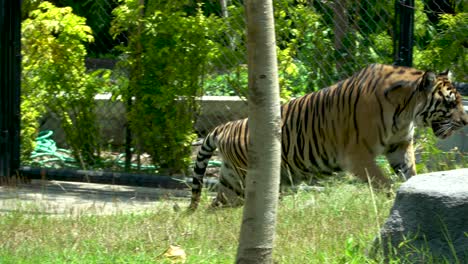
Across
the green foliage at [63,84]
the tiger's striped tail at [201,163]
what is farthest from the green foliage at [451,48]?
the green foliage at [63,84]

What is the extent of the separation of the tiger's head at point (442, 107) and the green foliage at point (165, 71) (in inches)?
95.6

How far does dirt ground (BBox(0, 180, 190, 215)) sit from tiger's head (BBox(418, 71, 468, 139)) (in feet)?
7.08

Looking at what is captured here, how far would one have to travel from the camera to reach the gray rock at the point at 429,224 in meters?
4.82

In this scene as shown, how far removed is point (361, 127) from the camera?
788cm

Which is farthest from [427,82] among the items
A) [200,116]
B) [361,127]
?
[200,116]

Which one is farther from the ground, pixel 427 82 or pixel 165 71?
pixel 165 71

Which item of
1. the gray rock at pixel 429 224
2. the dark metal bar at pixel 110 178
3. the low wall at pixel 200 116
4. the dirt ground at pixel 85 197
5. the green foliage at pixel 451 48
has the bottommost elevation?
the dirt ground at pixel 85 197

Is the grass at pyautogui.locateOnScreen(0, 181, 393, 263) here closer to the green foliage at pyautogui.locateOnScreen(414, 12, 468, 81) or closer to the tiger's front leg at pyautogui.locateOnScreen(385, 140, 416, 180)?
the tiger's front leg at pyautogui.locateOnScreen(385, 140, 416, 180)

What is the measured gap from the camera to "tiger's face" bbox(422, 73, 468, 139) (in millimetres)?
7863

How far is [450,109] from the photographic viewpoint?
7.93 meters

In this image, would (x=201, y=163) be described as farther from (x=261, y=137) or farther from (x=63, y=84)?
(x=261, y=137)

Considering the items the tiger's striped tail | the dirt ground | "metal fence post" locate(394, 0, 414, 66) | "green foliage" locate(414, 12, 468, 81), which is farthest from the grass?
"green foliage" locate(414, 12, 468, 81)

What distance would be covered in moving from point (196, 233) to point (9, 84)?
421 cm

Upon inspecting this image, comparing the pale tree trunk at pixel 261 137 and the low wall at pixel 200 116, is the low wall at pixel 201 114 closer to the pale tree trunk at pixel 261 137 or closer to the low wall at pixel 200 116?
the low wall at pixel 200 116
